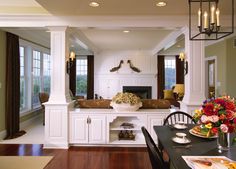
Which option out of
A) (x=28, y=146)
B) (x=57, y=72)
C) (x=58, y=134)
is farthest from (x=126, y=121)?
(x=28, y=146)

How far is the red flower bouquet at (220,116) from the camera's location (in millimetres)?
1851

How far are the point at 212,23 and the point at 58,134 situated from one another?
348cm

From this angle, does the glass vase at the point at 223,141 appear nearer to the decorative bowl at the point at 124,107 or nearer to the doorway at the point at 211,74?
the decorative bowl at the point at 124,107

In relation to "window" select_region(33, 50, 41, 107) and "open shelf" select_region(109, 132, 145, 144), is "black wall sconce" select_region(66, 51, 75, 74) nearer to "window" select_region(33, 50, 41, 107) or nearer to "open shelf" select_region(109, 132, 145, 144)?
"open shelf" select_region(109, 132, 145, 144)

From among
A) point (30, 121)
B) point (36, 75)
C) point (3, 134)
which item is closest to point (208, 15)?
point (3, 134)

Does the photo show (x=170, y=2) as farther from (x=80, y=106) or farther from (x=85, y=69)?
(x=85, y=69)

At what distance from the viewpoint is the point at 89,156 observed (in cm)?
380

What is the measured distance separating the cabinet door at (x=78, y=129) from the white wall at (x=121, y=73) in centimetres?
509

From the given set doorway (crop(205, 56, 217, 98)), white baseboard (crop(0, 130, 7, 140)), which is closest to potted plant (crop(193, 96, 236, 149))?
white baseboard (crop(0, 130, 7, 140))

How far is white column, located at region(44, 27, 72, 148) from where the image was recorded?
13.8 feet

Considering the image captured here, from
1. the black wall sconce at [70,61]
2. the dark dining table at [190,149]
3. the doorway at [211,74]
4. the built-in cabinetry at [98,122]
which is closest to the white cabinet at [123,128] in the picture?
the built-in cabinetry at [98,122]

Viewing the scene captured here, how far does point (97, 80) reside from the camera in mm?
9391

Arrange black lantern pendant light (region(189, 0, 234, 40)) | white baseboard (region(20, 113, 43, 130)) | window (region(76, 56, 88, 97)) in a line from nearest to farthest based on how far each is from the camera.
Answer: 1. black lantern pendant light (region(189, 0, 234, 40))
2. white baseboard (region(20, 113, 43, 130))
3. window (region(76, 56, 88, 97))

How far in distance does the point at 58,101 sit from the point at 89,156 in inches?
50.0
